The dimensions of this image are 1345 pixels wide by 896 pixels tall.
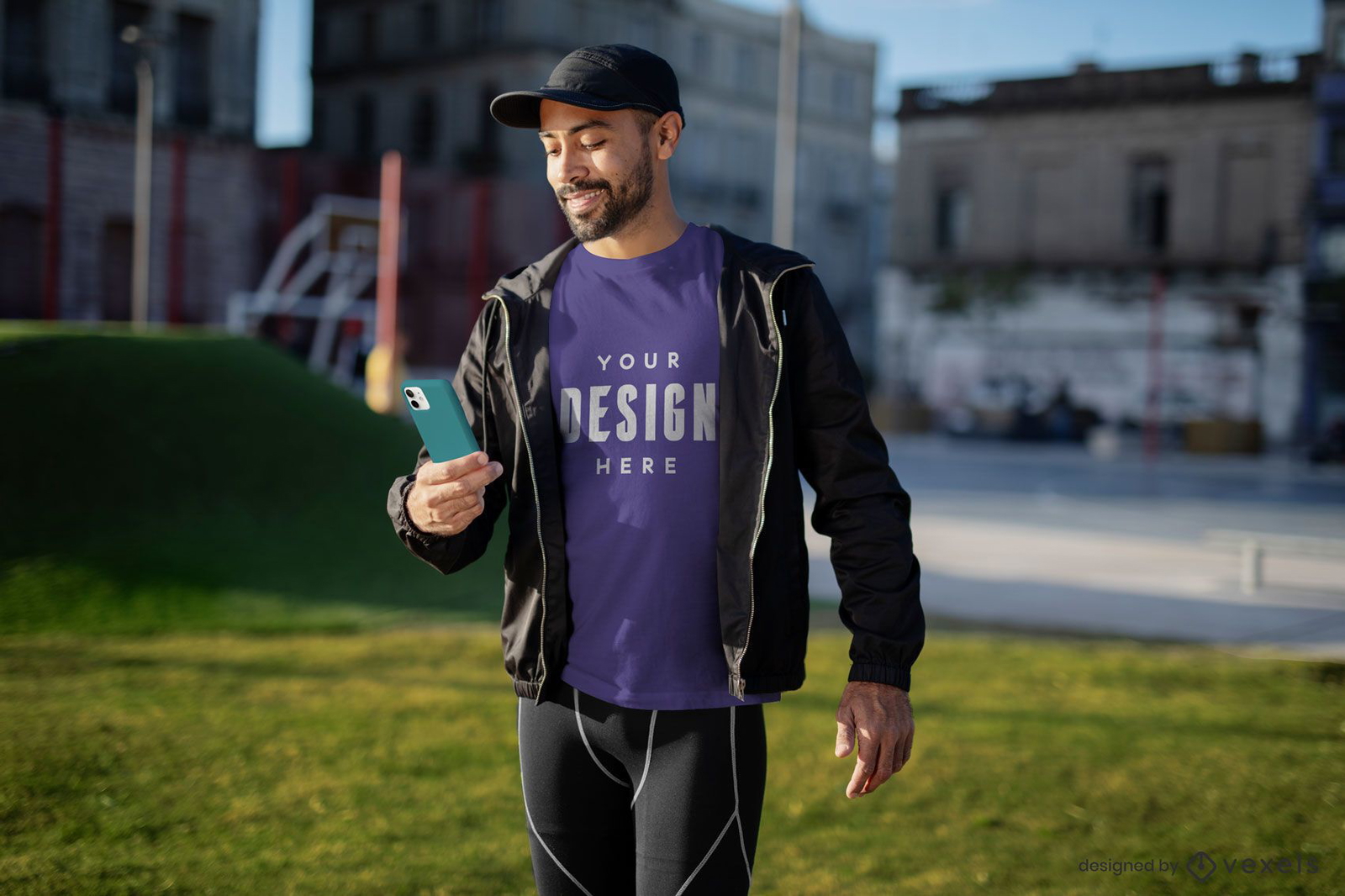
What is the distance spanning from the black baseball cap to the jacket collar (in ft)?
0.84

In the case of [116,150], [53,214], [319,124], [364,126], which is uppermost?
[319,124]

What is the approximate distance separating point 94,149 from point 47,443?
24.8 metres

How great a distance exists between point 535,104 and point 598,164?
0.58 ft

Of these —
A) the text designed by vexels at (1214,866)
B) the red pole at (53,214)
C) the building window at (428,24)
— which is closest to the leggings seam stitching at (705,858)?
the text designed by vexels at (1214,866)

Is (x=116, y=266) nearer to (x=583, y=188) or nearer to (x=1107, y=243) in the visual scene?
(x=1107, y=243)

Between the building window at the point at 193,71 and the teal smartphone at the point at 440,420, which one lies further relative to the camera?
the building window at the point at 193,71

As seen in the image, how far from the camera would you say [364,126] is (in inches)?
1810

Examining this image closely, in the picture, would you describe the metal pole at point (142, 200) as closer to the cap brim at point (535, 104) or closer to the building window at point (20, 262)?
the building window at point (20, 262)

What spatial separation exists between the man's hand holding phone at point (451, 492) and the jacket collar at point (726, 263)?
1.19 feet

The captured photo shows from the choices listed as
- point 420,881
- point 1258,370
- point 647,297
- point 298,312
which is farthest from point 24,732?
point 1258,370

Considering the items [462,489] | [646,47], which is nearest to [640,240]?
[462,489]

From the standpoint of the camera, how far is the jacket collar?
2.38 meters

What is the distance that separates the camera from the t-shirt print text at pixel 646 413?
2338 millimetres

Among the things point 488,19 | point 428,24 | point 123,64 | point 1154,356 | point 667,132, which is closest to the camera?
point 667,132
